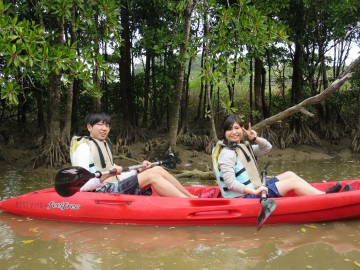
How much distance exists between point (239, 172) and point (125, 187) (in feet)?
3.53

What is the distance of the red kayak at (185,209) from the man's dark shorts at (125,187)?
13 centimetres

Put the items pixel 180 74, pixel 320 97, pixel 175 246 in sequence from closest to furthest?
pixel 175 246 < pixel 320 97 < pixel 180 74

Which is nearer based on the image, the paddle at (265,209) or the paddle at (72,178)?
the paddle at (265,209)

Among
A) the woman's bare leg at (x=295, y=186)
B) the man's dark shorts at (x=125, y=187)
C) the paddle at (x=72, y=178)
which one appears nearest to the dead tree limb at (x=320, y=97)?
the woman's bare leg at (x=295, y=186)

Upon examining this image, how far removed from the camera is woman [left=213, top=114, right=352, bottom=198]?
11.5 feet

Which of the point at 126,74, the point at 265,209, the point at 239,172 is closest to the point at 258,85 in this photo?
the point at 126,74

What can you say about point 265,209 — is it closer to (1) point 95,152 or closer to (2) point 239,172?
(2) point 239,172

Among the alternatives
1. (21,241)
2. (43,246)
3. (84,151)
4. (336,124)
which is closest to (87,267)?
(43,246)

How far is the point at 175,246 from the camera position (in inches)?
122

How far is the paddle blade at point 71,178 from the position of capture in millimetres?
3551

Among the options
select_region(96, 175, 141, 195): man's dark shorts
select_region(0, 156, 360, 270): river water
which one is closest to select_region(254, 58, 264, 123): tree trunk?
select_region(96, 175, 141, 195): man's dark shorts

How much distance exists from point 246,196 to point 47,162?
441cm

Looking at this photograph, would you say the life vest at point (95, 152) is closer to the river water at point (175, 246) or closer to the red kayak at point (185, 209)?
the red kayak at point (185, 209)

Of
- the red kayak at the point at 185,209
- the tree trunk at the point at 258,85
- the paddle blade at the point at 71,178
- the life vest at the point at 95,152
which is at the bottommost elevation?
the red kayak at the point at 185,209
